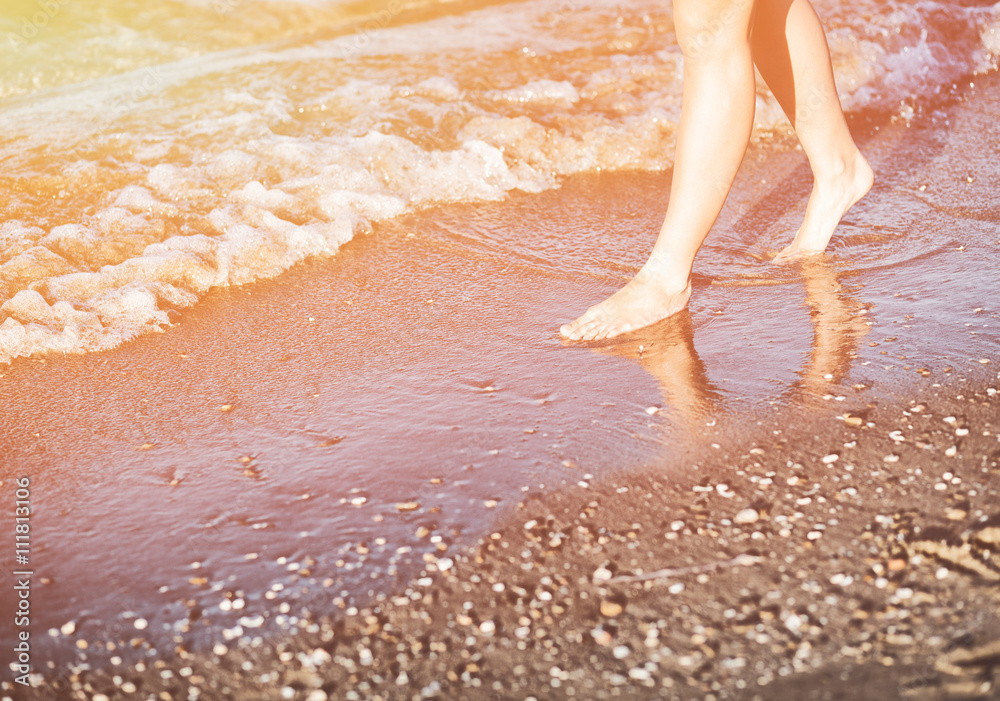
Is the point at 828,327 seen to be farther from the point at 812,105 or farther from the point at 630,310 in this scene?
the point at 812,105

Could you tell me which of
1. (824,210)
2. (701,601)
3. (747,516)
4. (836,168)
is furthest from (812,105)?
(701,601)

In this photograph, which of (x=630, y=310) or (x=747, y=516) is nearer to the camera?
(x=747, y=516)

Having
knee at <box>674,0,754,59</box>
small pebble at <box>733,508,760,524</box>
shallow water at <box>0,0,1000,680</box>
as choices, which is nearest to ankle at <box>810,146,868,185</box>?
shallow water at <box>0,0,1000,680</box>

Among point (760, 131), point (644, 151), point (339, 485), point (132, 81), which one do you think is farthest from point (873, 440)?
point (132, 81)

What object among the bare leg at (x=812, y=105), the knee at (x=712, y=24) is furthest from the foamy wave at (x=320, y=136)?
the knee at (x=712, y=24)

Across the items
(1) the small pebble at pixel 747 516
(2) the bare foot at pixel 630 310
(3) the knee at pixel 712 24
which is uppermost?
(3) the knee at pixel 712 24

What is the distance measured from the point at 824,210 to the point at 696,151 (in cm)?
71

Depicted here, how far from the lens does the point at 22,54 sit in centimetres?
564

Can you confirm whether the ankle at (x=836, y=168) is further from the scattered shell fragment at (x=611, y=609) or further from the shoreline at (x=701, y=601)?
the scattered shell fragment at (x=611, y=609)

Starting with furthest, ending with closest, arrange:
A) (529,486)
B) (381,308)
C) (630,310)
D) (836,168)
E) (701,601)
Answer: (836,168), (381,308), (630,310), (529,486), (701,601)

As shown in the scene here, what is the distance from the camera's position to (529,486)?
5.56ft

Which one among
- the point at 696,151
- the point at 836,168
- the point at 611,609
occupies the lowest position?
the point at 611,609

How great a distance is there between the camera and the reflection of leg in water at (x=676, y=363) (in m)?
1.92

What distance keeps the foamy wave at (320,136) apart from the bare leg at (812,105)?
1.10 meters
